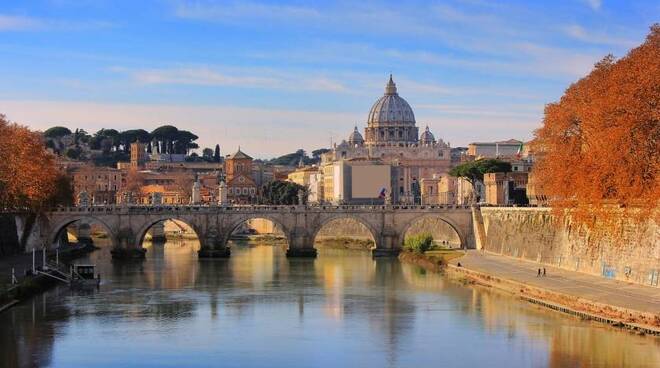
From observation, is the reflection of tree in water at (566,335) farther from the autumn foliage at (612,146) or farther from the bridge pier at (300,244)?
the bridge pier at (300,244)

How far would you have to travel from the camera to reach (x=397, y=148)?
158750 millimetres

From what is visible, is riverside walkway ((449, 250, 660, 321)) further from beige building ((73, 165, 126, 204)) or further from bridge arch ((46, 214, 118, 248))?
beige building ((73, 165, 126, 204))

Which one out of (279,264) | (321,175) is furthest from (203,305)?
(321,175)

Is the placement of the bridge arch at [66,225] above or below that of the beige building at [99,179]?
below

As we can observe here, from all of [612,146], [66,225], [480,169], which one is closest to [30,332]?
[612,146]

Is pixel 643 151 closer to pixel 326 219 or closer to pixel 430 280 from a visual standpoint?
pixel 430 280

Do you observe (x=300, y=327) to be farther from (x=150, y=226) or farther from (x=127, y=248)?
(x=150, y=226)

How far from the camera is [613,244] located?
44469 millimetres

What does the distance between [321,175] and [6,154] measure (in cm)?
9524

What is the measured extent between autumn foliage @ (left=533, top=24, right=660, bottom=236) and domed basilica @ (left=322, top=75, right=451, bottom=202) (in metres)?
85.4

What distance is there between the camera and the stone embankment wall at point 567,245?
41.3 m

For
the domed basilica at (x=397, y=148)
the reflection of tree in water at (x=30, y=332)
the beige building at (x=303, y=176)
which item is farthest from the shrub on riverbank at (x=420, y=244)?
the beige building at (x=303, y=176)

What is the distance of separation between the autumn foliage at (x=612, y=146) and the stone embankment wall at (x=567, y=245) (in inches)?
36.2

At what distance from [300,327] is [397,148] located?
4794 inches
